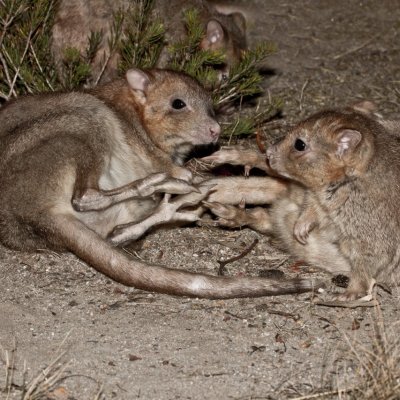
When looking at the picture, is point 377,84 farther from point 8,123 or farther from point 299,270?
point 8,123

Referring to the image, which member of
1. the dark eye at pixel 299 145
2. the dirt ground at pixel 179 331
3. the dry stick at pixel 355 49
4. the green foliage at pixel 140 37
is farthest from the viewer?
the dry stick at pixel 355 49

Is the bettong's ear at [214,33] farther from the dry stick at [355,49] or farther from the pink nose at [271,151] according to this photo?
the pink nose at [271,151]

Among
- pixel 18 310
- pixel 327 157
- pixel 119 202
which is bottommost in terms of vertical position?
pixel 18 310

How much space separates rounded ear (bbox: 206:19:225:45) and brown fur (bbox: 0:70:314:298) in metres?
1.92

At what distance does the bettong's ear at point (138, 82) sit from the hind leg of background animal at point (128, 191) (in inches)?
38.4

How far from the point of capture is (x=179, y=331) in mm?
6066

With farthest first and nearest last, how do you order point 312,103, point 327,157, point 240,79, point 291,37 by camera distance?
point 291,37 → point 312,103 → point 240,79 → point 327,157

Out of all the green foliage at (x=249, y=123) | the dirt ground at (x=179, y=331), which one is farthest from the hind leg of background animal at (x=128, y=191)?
the green foliage at (x=249, y=123)

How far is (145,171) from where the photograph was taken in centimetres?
753

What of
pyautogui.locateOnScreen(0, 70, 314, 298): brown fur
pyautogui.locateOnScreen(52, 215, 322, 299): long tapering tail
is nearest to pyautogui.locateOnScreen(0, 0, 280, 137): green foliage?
pyautogui.locateOnScreen(0, 70, 314, 298): brown fur

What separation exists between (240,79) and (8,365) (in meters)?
3.98

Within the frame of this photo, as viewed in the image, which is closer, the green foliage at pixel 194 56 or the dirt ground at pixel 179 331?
the dirt ground at pixel 179 331

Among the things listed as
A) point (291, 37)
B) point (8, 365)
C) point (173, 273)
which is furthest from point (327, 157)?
point (291, 37)

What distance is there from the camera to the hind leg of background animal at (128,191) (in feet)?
21.6
